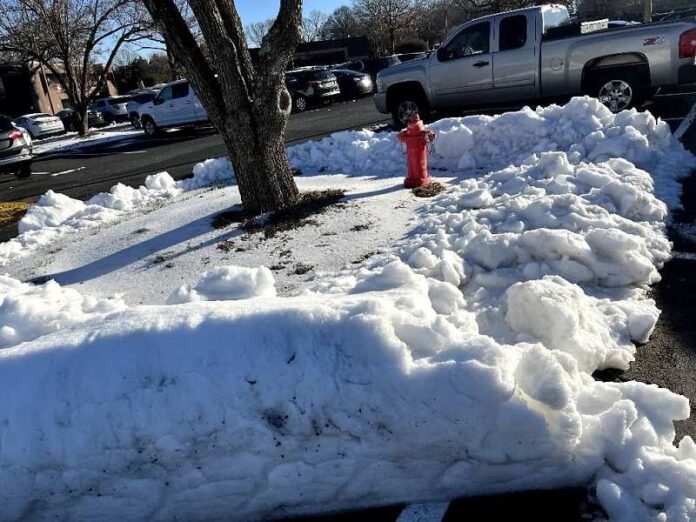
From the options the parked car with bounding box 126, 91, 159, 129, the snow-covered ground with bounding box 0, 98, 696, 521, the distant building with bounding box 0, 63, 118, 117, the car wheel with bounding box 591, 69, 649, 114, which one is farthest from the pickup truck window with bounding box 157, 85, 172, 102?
the distant building with bounding box 0, 63, 118, 117

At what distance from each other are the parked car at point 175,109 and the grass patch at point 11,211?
9.49 m

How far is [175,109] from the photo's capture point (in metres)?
20.5

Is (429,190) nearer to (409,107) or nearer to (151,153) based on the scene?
(409,107)

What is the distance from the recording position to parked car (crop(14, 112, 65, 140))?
99.2 feet

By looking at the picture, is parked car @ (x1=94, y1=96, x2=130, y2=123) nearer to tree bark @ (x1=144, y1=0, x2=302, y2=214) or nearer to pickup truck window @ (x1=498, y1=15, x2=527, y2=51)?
pickup truck window @ (x1=498, y1=15, x2=527, y2=51)

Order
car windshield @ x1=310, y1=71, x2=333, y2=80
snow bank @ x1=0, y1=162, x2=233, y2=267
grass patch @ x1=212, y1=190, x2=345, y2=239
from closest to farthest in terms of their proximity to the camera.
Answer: grass patch @ x1=212, y1=190, x2=345, y2=239, snow bank @ x1=0, y1=162, x2=233, y2=267, car windshield @ x1=310, y1=71, x2=333, y2=80

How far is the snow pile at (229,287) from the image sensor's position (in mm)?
4266

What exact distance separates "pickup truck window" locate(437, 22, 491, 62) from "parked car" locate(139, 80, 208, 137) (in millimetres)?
10871

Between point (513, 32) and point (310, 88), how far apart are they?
42.2 ft

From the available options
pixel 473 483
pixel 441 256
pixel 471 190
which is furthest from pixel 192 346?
pixel 471 190

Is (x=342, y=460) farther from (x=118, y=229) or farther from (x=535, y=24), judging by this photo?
(x=535, y=24)

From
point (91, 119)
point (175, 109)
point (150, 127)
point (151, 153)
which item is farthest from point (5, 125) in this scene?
point (91, 119)

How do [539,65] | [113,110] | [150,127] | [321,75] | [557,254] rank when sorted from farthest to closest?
[113,110] < [321,75] < [150,127] < [539,65] < [557,254]

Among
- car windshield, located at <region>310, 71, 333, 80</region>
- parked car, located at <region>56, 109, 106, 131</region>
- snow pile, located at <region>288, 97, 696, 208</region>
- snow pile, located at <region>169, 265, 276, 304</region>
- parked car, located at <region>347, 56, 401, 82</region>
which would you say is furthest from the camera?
parked car, located at <region>56, 109, 106, 131</region>
